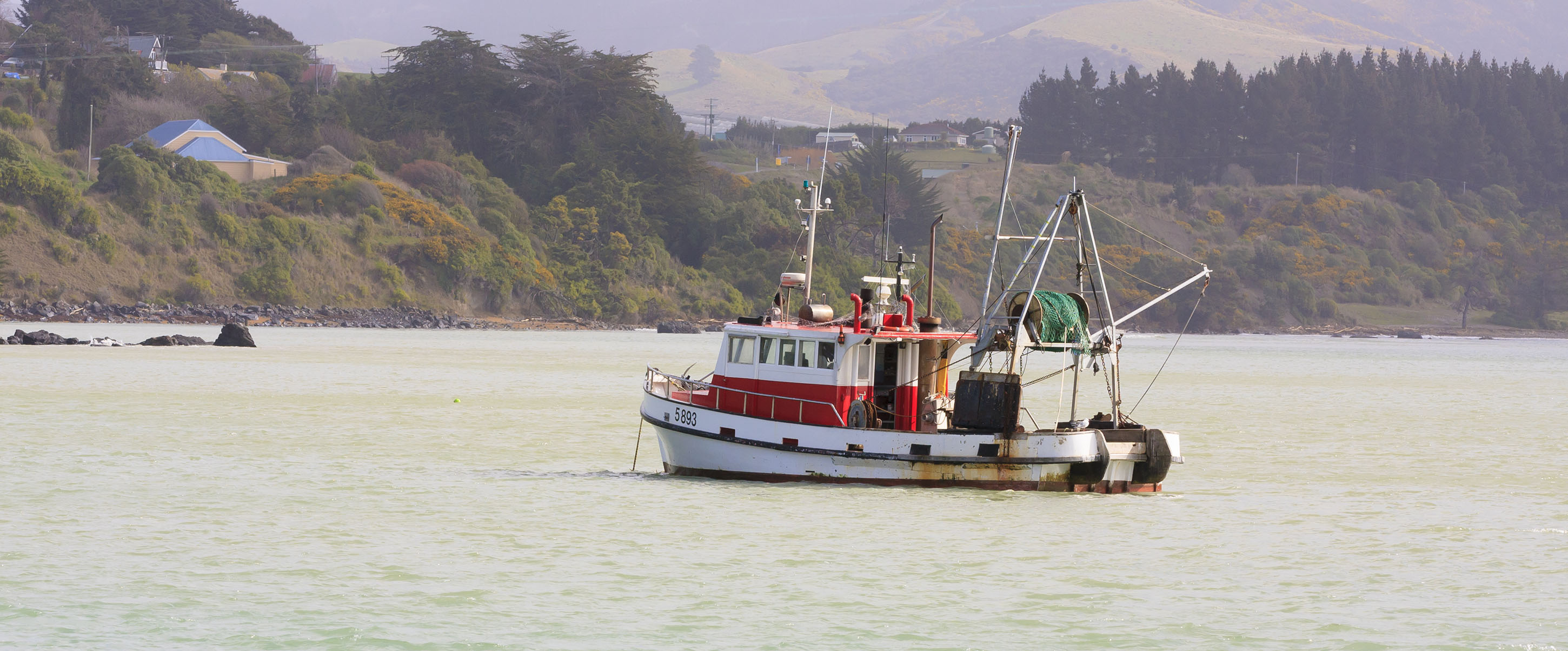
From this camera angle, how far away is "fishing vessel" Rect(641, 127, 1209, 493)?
2503 centimetres

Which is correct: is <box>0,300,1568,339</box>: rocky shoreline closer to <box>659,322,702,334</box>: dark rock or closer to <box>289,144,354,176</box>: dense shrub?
<box>659,322,702,334</box>: dark rock

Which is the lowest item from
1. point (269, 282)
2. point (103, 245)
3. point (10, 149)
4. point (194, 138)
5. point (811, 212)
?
point (269, 282)

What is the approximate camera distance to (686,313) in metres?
132

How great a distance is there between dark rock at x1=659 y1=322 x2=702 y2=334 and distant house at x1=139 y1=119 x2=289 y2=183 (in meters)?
33.1

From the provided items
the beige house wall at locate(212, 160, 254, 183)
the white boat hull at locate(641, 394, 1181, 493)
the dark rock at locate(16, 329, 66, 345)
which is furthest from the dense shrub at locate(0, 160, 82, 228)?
the white boat hull at locate(641, 394, 1181, 493)

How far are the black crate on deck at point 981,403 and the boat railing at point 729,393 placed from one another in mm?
1998

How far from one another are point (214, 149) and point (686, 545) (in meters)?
111

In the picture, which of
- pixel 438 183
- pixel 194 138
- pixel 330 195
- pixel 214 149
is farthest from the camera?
pixel 438 183

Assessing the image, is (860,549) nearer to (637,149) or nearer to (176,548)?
(176,548)

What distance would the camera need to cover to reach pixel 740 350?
26.9 metres

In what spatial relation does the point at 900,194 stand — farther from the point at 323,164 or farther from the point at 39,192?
the point at 39,192

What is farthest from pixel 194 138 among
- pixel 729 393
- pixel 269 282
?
pixel 729 393

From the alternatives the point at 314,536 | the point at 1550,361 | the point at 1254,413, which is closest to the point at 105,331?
the point at 1254,413

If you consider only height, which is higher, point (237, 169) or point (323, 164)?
point (323, 164)
